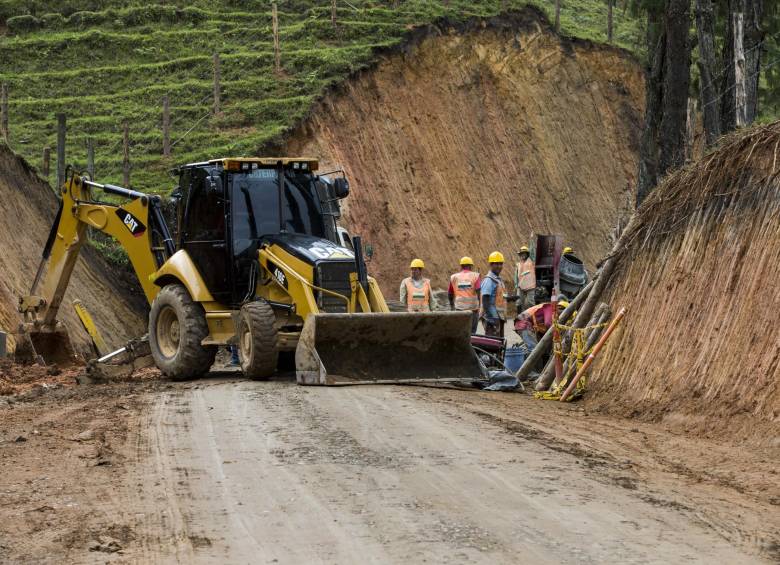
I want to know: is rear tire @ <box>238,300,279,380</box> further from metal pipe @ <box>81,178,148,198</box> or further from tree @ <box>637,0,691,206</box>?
tree @ <box>637,0,691,206</box>

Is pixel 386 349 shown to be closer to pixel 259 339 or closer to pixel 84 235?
pixel 259 339

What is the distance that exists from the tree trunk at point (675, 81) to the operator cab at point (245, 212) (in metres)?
7.09

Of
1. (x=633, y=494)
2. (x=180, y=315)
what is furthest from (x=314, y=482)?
(x=180, y=315)

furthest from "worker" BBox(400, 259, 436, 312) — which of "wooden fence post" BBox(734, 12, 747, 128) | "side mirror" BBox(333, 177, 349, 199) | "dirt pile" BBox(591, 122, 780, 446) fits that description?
"wooden fence post" BBox(734, 12, 747, 128)

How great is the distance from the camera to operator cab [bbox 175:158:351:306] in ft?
51.7

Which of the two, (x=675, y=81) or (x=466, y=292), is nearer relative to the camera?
(x=466, y=292)

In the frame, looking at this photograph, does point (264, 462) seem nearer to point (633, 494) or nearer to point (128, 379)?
point (633, 494)

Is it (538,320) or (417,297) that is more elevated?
(417,297)

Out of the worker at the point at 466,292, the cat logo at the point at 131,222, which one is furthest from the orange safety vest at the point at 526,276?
the cat logo at the point at 131,222

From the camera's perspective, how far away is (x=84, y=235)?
18328 millimetres

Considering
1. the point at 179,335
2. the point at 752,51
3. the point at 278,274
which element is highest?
the point at 752,51

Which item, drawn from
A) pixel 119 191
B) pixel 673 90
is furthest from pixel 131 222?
pixel 673 90

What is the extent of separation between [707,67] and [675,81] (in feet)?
14.4

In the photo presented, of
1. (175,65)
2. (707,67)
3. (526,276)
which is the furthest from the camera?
(175,65)
